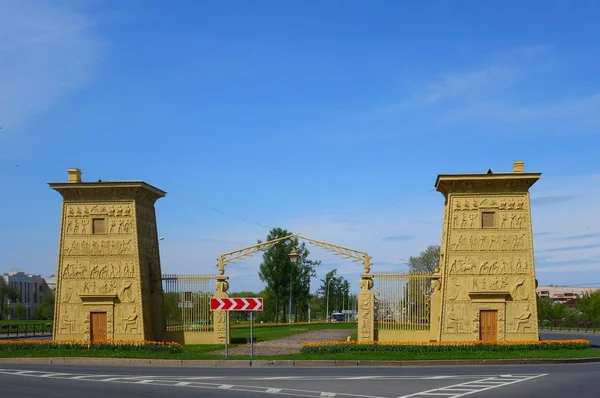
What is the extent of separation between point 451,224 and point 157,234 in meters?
15.4

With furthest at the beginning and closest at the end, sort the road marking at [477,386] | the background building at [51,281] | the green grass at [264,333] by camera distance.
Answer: the background building at [51,281], the green grass at [264,333], the road marking at [477,386]

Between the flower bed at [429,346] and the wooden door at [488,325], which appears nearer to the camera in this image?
the flower bed at [429,346]

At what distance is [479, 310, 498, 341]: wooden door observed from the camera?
3275cm

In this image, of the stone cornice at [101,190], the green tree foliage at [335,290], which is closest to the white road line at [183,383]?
the stone cornice at [101,190]

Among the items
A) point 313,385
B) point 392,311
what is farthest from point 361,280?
point 313,385

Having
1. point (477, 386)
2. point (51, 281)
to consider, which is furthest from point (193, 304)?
point (51, 281)

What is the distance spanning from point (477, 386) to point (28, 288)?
152 metres

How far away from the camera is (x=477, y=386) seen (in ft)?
58.6

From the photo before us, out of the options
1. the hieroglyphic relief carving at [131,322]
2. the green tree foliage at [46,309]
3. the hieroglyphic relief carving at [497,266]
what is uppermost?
the hieroglyphic relief carving at [497,266]

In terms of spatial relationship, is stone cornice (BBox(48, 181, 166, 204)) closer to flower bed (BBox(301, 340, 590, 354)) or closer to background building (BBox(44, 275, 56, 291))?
flower bed (BBox(301, 340, 590, 354))

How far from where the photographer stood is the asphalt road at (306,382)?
16500 mm

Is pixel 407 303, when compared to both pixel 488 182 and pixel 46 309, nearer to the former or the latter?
pixel 488 182

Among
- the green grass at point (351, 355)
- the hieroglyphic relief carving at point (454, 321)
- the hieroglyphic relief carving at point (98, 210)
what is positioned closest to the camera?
the green grass at point (351, 355)

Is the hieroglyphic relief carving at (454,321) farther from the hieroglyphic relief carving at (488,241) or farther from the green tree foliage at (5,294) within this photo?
the green tree foliage at (5,294)
